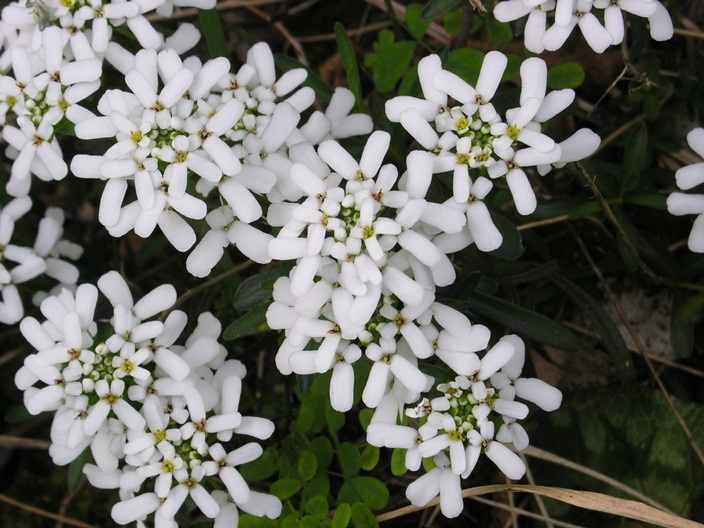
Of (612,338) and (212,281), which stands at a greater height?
(212,281)

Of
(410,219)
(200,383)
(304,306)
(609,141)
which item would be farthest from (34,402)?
(609,141)

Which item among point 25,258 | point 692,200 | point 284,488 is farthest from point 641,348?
point 25,258

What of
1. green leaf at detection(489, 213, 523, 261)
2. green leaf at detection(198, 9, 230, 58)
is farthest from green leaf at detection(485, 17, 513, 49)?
green leaf at detection(198, 9, 230, 58)

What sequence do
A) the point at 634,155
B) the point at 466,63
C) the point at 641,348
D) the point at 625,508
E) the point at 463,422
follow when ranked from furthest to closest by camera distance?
the point at 641,348 < the point at 466,63 < the point at 634,155 < the point at 625,508 < the point at 463,422

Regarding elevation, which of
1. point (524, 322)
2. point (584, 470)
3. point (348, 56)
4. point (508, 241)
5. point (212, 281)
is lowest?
point (584, 470)

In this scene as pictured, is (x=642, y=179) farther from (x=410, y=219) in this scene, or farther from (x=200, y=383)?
(x=200, y=383)

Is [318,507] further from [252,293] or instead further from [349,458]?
[252,293]

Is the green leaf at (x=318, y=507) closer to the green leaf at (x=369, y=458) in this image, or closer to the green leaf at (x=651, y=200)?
the green leaf at (x=369, y=458)
